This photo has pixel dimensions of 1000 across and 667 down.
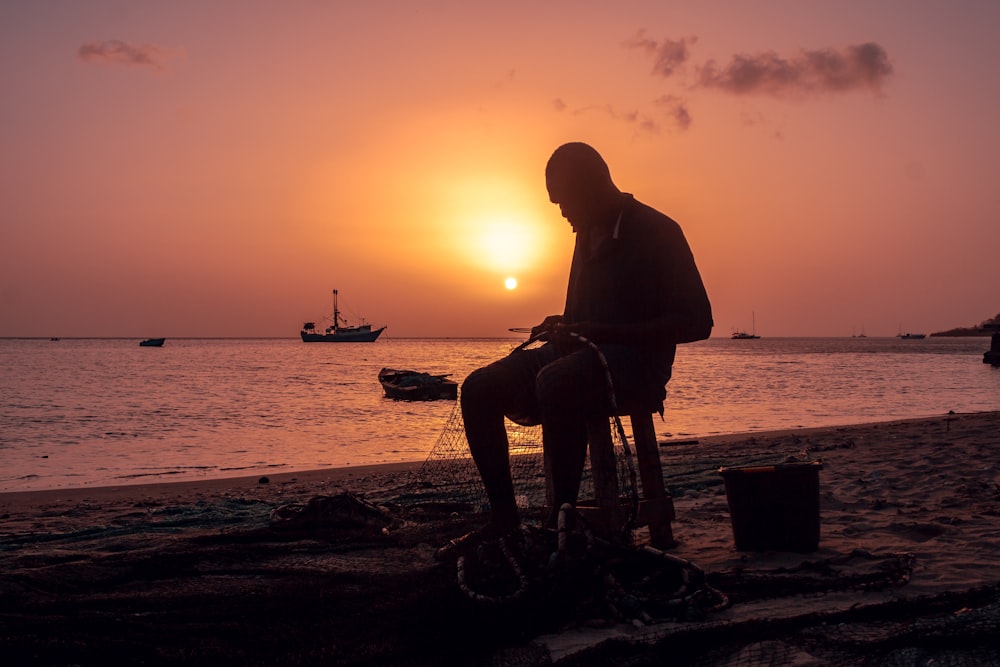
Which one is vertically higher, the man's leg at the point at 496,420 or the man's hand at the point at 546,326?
the man's hand at the point at 546,326

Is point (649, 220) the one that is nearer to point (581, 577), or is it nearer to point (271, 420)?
point (581, 577)

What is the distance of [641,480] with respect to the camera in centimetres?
465

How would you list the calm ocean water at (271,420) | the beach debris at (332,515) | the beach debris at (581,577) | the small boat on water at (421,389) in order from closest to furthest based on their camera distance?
1. the beach debris at (581,577)
2. the beach debris at (332,515)
3. the calm ocean water at (271,420)
4. the small boat on water at (421,389)

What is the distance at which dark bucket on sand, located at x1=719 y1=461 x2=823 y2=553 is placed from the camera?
14.9ft

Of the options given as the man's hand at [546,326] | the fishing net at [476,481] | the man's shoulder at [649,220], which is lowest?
the fishing net at [476,481]

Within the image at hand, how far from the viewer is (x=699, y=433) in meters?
17.9

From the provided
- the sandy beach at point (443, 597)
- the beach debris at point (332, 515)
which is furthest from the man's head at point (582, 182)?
the beach debris at point (332, 515)

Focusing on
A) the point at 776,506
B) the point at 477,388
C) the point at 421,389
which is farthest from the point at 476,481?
the point at 421,389

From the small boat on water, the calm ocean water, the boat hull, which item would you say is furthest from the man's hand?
the boat hull

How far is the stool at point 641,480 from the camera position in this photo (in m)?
4.18

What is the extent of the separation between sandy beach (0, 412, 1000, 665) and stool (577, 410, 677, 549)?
0.28m

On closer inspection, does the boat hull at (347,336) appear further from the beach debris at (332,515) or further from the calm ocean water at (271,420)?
the beach debris at (332,515)

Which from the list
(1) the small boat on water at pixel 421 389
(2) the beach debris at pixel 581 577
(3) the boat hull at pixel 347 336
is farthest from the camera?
(3) the boat hull at pixel 347 336

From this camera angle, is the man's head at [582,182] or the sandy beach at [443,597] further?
the man's head at [582,182]
